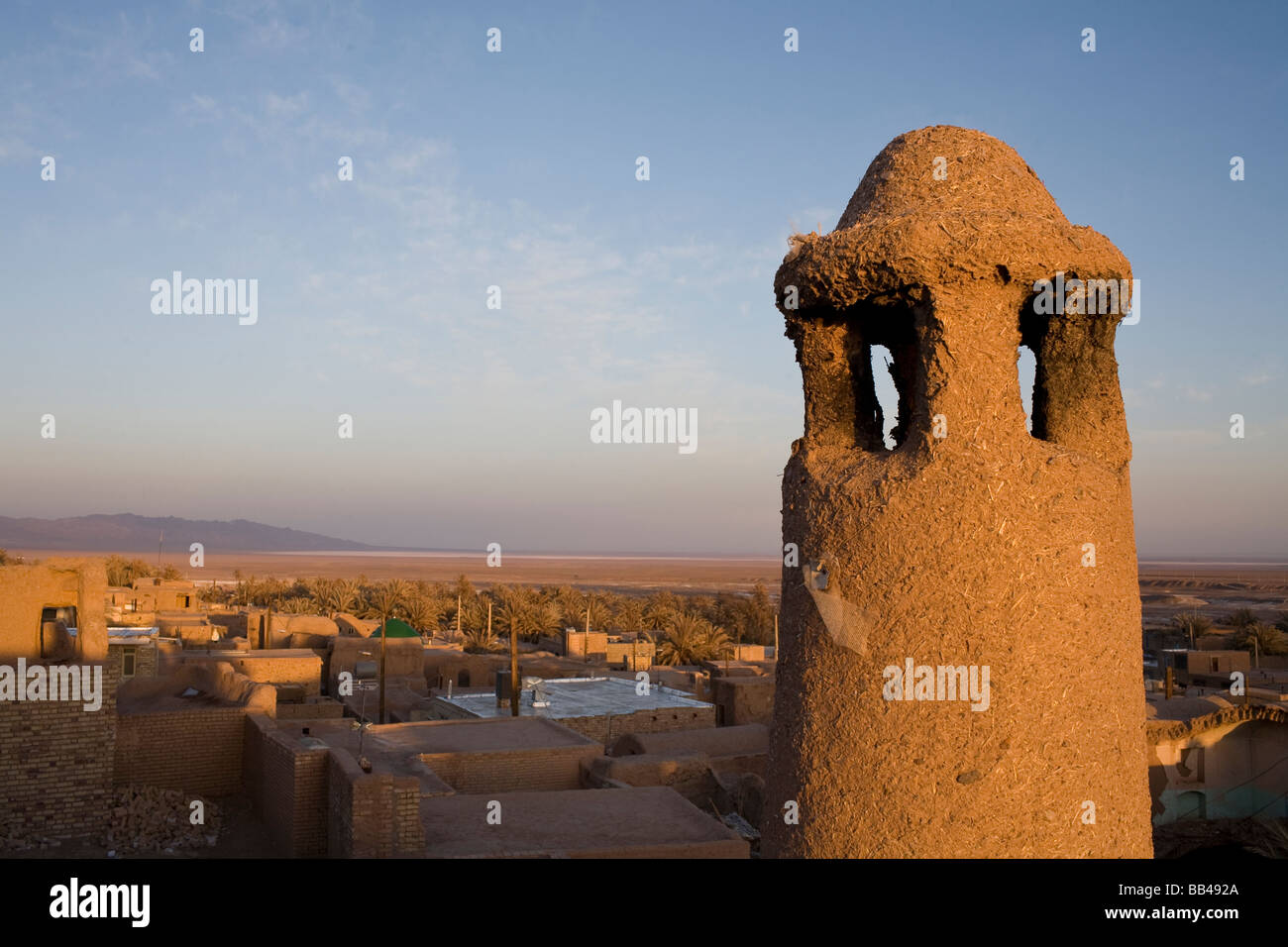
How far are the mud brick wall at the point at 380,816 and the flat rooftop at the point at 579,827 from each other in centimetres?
34

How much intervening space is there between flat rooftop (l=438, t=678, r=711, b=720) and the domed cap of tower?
17912 millimetres

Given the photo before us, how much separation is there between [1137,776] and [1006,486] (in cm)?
106

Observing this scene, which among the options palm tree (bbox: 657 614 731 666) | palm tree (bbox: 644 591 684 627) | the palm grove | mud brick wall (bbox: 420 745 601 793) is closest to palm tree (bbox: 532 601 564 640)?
the palm grove

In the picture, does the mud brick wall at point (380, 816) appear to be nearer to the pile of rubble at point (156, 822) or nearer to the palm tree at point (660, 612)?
the pile of rubble at point (156, 822)

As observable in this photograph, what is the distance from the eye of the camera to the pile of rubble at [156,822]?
13.1 m

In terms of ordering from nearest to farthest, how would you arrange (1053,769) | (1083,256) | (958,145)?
(1053,769) < (1083,256) < (958,145)

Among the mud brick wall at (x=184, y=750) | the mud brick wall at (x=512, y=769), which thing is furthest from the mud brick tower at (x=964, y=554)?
the mud brick wall at (x=184, y=750)

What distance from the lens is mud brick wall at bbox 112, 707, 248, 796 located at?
1534 cm

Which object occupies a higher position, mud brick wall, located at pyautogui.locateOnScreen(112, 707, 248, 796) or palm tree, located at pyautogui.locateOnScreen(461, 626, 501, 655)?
mud brick wall, located at pyautogui.locateOnScreen(112, 707, 248, 796)

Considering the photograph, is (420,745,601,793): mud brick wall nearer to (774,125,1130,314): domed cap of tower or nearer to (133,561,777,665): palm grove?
(774,125,1130,314): domed cap of tower

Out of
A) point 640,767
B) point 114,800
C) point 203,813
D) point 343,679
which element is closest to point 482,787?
point 640,767
